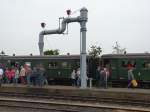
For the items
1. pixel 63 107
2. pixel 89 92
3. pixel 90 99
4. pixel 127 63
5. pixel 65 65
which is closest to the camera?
pixel 63 107

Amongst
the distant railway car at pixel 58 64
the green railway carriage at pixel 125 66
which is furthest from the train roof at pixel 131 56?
the distant railway car at pixel 58 64

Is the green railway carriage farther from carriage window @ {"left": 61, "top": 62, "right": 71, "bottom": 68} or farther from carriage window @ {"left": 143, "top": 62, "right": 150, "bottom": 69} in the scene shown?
carriage window @ {"left": 61, "top": 62, "right": 71, "bottom": 68}

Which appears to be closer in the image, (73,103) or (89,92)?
(73,103)

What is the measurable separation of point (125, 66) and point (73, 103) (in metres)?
11.2

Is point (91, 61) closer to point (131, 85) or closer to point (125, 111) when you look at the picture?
point (131, 85)

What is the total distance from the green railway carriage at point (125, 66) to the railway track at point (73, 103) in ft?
27.0

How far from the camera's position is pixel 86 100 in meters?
19.5

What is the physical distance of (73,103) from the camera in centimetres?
1848

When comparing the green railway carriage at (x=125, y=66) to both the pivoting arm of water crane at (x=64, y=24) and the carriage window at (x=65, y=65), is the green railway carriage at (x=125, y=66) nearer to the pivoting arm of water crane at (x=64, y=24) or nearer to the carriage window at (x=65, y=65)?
the carriage window at (x=65, y=65)

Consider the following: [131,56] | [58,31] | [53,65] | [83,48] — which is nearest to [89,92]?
[83,48]

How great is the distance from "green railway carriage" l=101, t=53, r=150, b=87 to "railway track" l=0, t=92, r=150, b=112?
8.24 m

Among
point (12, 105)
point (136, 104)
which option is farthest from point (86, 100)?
point (12, 105)

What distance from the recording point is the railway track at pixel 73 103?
1565 centimetres

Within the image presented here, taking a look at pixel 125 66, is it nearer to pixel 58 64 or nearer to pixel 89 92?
pixel 58 64
